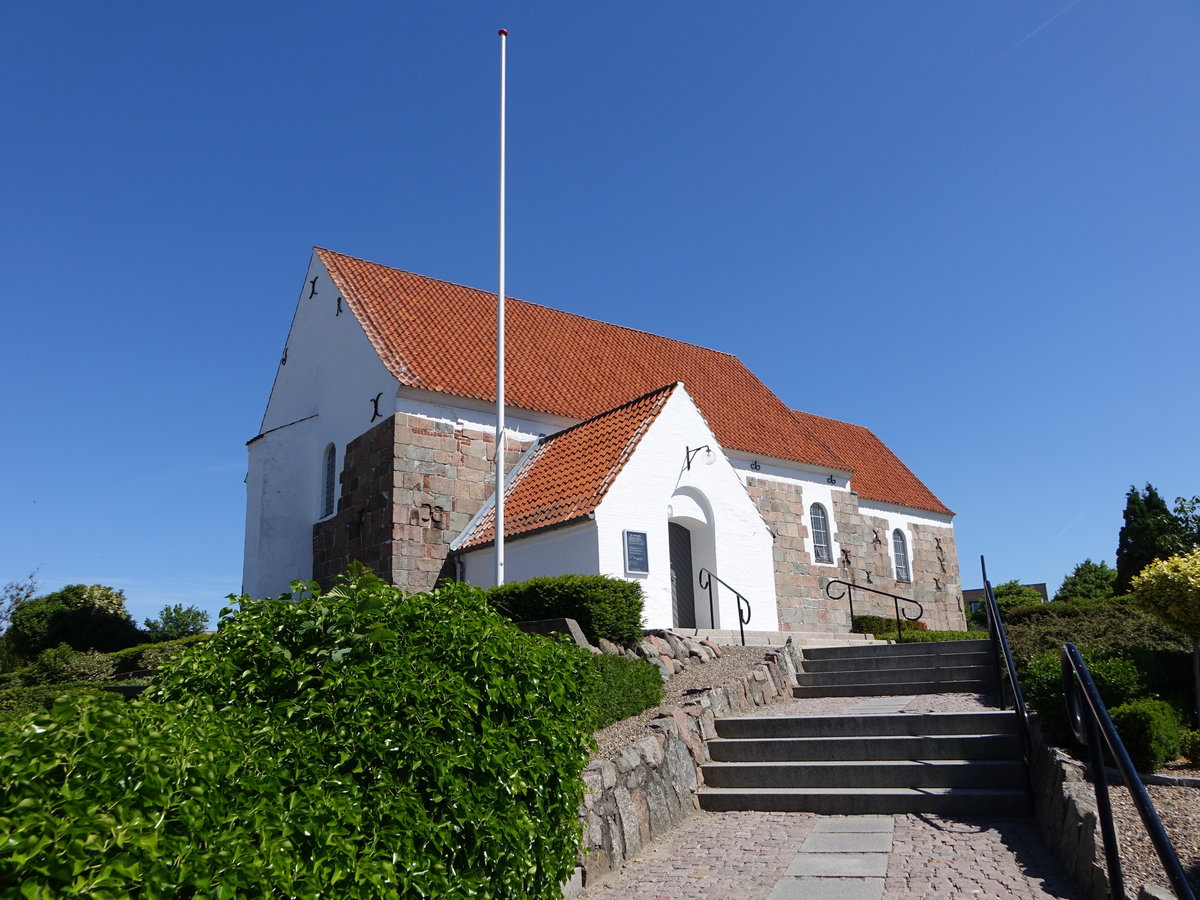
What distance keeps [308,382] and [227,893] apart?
726 inches

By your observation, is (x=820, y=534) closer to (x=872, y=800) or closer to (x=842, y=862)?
(x=872, y=800)

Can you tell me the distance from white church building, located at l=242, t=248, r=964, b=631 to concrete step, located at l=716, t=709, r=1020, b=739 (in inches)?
193

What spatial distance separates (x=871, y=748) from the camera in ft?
26.5

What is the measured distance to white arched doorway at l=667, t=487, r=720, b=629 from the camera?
51.1ft

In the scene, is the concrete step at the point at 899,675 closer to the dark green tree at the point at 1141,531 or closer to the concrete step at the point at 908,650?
the concrete step at the point at 908,650

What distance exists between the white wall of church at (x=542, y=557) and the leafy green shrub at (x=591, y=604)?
62.8 inches

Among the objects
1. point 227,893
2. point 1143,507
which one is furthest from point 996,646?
point 1143,507

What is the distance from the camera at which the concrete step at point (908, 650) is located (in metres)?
11.3

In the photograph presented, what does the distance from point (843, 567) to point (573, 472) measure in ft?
31.7

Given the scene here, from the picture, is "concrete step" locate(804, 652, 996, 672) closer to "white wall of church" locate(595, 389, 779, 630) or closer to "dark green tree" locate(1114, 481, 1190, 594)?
"white wall of church" locate(595, 389, 779, 630)

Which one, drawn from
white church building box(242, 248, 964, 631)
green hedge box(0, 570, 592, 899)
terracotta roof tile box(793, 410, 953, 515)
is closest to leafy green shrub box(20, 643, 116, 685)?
white church building box(242, 248, 964, 631)

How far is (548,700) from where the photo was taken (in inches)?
196

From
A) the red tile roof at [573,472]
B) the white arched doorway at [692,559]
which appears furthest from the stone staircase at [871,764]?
the white arched doorway at [692,559]

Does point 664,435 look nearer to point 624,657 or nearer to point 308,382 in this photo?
point 624,657
